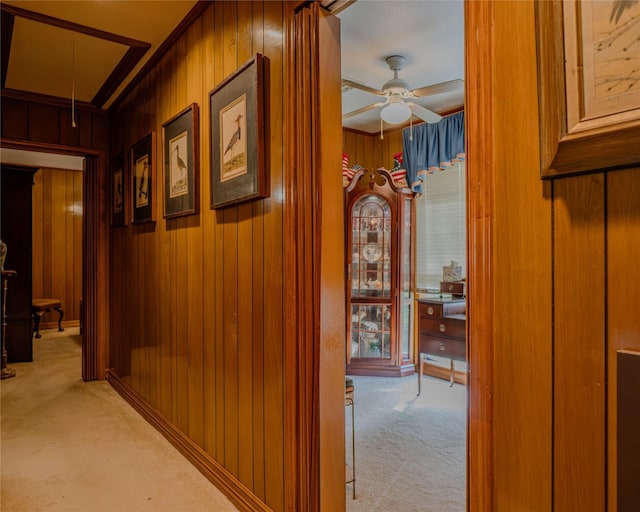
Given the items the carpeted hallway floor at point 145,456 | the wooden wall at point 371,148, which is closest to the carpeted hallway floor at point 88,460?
the carpeted hallway floor at point 145,456

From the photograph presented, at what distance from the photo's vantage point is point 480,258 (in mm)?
949

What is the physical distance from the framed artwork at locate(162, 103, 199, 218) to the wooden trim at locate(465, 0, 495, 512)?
5.61ft

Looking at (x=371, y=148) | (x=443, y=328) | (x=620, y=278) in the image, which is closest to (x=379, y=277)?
(x=443, y=328)

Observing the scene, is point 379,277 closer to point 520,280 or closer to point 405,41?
point 405,41

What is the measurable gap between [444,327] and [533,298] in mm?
2814

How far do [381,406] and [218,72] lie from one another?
2706 mm

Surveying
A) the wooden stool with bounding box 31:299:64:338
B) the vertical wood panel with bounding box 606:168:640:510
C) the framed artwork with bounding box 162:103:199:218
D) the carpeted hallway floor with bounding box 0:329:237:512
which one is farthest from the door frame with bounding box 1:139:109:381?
the vertical wood panel with bounding box 606:168:640:510

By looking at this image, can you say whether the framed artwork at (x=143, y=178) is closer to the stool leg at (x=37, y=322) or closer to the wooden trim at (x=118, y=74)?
the wooden trim at (x=118, y=74)

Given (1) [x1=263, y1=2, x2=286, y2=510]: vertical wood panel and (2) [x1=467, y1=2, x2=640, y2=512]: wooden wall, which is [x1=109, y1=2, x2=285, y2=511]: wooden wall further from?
(2) [x1=467, y1=2, x2=640, y2=512]: wooden wall

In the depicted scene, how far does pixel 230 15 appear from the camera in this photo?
2057 mm

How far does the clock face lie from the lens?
446 cm

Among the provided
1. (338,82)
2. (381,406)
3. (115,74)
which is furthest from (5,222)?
(338,82)

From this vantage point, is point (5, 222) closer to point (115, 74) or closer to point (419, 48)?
point (115, 74)

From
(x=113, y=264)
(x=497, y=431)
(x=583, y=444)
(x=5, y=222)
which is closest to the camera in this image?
(x=583, y=444)
